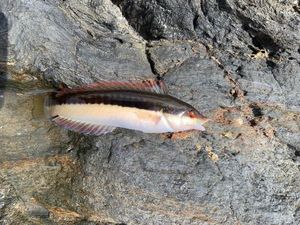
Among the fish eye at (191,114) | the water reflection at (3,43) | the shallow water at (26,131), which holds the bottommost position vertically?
the shallow water at (26,131)

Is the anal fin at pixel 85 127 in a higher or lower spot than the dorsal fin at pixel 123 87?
lower

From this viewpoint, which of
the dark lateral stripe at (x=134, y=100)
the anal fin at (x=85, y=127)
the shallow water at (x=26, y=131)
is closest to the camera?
the dark lateral stripe at (x=134, y=100)

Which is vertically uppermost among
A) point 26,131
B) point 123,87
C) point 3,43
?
point 123,87

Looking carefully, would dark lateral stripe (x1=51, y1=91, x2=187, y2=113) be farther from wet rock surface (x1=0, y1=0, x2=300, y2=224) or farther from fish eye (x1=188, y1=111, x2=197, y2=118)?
wet rock surface (x1=0, y1=0, x2=300, y2=224)

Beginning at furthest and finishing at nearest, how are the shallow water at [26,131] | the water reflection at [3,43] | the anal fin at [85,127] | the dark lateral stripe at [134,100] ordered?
the water reflection at [3,43] → the shallow water at [26,131] → the anal fin at [85,127] → the dark lateral stripe at [134,100]

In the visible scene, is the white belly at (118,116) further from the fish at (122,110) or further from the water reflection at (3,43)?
the water reflection at (3,43)

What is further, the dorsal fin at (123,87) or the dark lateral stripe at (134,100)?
the dorsal fin at (123,87)

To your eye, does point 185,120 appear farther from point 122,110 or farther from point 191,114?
point 122,110

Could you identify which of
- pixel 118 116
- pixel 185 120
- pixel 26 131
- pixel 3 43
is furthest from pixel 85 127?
pixel 3 43

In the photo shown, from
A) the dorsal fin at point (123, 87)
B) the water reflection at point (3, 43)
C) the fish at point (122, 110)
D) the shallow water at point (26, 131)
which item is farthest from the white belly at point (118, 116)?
the water reflection at point (3, 43)
